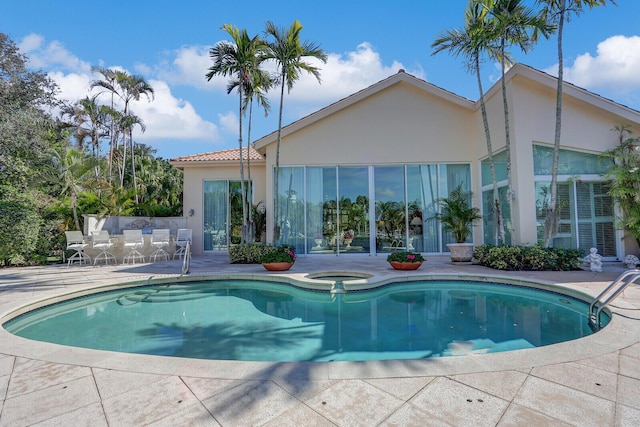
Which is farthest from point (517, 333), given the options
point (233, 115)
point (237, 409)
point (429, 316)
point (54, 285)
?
point (233, 115)

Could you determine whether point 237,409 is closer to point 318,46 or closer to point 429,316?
point 429,316

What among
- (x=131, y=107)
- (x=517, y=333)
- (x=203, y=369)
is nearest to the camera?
(x=203, y=369)

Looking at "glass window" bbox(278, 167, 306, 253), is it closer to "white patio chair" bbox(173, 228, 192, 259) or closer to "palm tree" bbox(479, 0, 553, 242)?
"white patio chair" bbox(173, 228, 192, 259)

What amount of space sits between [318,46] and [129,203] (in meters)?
10.7

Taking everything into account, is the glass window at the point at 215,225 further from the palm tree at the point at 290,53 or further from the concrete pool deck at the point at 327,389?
the concrete pool deck at the point at 327,389

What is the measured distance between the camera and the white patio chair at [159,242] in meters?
11.8

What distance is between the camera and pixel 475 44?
927cm

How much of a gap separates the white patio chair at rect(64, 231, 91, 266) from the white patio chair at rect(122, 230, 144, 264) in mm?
1151

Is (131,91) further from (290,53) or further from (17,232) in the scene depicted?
(290,53)

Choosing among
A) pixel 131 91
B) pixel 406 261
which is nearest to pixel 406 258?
pixel 406 261

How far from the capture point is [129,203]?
1434 cm

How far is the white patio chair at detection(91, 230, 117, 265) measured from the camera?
35.3 ft

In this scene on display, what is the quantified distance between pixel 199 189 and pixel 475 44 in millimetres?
11588

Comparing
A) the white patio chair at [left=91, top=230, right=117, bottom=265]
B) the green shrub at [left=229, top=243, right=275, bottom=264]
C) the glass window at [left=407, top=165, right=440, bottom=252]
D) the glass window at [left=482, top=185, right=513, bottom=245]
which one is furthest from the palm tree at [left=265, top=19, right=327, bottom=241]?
the glass window at [left=482, top=185, right=513, bottom=245]
